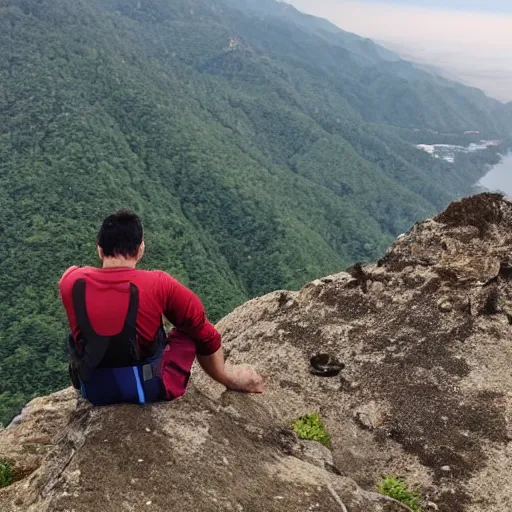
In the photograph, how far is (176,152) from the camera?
415ft

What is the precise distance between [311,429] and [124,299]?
3.90 meters

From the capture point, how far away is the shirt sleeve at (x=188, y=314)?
5.67 m

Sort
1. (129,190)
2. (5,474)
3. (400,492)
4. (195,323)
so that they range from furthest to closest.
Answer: (129,190), (5,474), (400,492), (195,323)

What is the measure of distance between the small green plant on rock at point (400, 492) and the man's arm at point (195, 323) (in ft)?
7.84

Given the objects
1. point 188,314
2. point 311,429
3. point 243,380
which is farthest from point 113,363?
point 311,429

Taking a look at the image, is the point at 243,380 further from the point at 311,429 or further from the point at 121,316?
the point at 121,316

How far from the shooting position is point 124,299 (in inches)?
211

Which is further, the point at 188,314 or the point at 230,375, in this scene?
the point at 230,375

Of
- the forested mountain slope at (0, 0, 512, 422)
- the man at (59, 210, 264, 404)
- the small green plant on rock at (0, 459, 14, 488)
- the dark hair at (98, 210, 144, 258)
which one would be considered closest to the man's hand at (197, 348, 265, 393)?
the man at (59, 210, 264, 404)

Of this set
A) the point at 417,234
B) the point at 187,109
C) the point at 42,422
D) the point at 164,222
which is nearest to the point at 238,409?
the point at 42,422

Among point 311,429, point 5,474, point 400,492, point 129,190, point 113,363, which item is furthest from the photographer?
point 129,190

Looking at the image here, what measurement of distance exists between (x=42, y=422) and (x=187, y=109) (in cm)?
15505

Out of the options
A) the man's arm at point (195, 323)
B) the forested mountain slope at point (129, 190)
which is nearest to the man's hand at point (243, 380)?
the man's arm at point (195, 323)

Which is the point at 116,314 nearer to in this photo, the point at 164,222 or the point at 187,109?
the point at 164,222
